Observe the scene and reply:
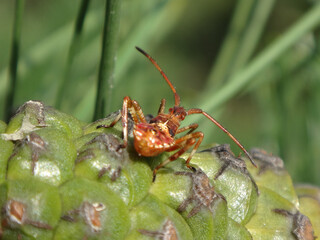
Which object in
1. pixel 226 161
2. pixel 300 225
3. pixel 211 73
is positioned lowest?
pixel 211 73

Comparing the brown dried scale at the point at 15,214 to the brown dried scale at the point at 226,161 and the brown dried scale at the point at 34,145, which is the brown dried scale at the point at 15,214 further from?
the brown dried scale at the point at 226,161

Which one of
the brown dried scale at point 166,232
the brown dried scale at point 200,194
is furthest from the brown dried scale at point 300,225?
the brown dried scale at point 166,232

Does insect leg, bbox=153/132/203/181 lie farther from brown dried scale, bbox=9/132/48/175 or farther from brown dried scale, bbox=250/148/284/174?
brown dried scale, bbox=9/132/48/175

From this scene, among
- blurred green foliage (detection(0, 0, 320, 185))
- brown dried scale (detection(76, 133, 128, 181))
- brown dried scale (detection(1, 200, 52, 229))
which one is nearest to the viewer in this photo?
brown dried scale (detection(1, 200, 52, 229))

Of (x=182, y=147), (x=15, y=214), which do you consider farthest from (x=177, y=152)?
(x=15, y=214)

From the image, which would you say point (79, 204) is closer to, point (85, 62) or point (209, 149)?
point (209, 149)

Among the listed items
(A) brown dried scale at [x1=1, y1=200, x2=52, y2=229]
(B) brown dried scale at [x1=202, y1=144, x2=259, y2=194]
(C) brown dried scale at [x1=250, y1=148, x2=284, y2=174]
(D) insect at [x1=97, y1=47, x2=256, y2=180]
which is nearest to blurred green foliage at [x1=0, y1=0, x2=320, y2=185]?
(D) insect at [x1=97, y1=47, x2=256, y2=180]

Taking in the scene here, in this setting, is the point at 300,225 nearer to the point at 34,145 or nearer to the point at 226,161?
the point at 226,161

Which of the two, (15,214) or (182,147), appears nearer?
(15,214)
